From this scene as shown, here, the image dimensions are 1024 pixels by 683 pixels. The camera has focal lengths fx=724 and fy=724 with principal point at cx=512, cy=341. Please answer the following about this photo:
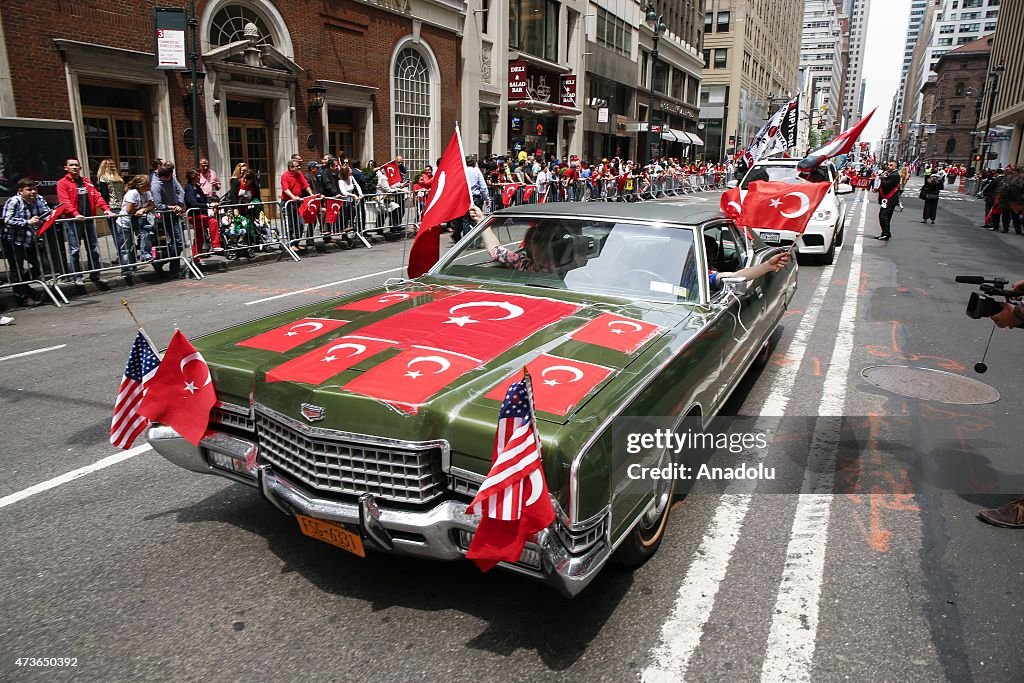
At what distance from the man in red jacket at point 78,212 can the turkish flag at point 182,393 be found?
8565mm

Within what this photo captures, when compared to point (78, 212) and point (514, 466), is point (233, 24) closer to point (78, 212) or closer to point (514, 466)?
point (78, 212)

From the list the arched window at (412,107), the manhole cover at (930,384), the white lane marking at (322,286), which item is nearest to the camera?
the manhole cover at (930,384)

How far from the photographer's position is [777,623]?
3094mm

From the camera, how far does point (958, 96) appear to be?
11800 cm

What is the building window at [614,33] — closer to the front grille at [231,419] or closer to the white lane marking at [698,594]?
the white lane marking at [698,594]

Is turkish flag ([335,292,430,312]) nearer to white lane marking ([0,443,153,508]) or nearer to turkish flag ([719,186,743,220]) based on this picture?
white lane marking ([0,443,153,508])

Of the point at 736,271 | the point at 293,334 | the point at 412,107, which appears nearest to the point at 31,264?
the point at 293,334

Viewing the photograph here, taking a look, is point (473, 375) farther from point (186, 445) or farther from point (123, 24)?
point (123, 24)

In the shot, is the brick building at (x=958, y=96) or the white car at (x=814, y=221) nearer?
the white car at (x=814, y=221)

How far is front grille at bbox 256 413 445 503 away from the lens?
2812mm

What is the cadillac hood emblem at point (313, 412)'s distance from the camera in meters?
2.92

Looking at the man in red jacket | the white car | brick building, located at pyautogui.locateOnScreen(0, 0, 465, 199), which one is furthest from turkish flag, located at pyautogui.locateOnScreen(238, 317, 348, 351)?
brick building, located at pyautogui.locateOnScreen(0, 0, 465, 199)

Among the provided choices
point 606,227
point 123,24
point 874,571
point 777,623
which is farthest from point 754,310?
point 123,24

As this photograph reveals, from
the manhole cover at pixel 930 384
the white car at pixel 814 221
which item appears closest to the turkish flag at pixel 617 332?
the manhole cover at pixel 930 384
